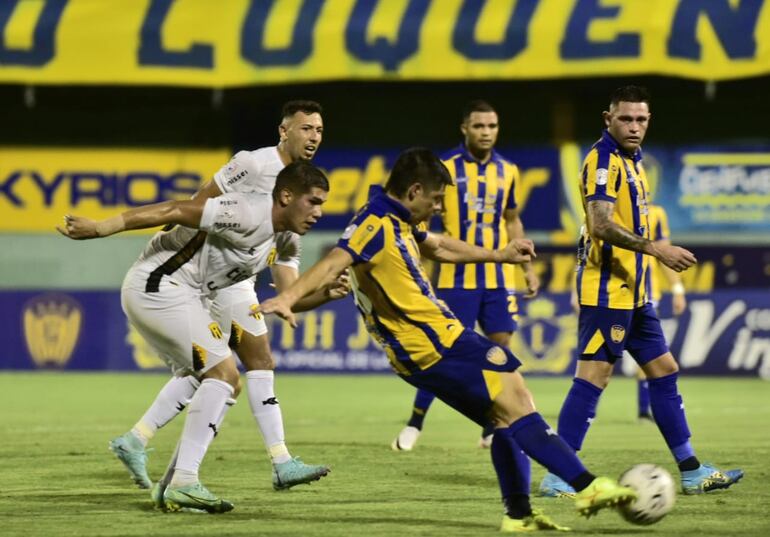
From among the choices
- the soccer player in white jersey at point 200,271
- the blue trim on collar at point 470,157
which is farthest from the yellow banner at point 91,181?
the soccer player in white jersey at point 200,271

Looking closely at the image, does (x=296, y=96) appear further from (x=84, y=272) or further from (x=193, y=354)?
(x=193, y=354)

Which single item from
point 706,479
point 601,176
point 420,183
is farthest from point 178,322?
point 706,479

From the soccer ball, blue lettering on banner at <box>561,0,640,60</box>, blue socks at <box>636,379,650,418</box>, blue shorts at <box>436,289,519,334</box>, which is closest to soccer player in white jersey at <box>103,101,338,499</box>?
the soccer ball

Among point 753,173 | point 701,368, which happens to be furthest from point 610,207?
point 753,173

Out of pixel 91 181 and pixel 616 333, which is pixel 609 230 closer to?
pixel 616 333

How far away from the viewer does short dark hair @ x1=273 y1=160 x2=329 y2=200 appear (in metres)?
7.60

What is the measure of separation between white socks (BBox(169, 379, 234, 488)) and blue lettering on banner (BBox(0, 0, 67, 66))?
1714 centimetres

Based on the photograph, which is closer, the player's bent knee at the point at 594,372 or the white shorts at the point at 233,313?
the player's bent knee at the point at 594,372

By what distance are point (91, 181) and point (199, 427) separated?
17835mm

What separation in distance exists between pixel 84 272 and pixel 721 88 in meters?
10.6

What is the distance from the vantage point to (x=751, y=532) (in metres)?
7.03

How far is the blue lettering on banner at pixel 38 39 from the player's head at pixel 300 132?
15833mm

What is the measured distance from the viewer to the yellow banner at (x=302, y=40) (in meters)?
23.5

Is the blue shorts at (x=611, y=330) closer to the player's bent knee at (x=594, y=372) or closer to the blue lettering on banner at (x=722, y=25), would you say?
the player's bent knee at (x=594, y=372)
